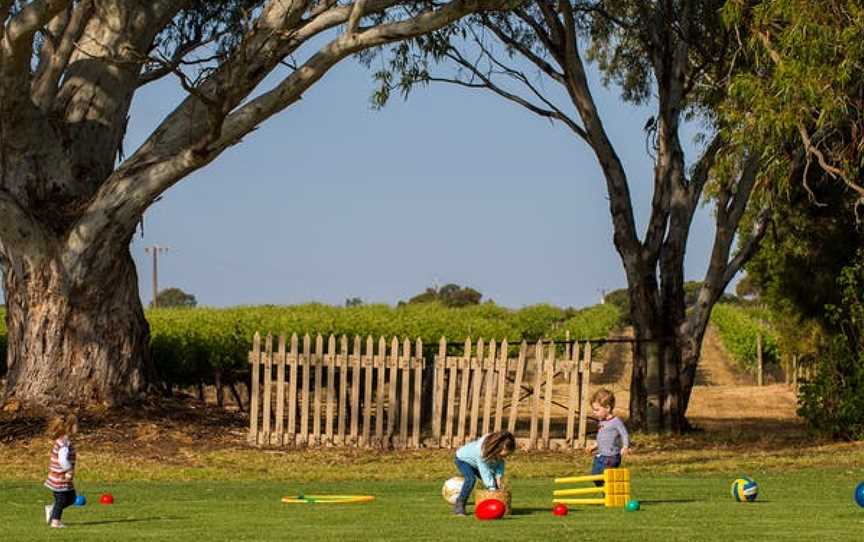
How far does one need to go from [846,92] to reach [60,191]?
1111cm

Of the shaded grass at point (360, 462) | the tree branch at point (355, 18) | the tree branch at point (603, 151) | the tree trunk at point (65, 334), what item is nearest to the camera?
the shaded grass at point (360, 462)

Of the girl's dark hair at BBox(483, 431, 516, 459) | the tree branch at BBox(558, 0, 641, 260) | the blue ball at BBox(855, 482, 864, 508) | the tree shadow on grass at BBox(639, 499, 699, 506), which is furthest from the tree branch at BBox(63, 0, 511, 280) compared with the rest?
the blue ball at BBox(855, 482, 864, 508)

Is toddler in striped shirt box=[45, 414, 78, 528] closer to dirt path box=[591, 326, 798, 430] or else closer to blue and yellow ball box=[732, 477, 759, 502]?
blue and yellow ball box=[732, 477, 759, 502]

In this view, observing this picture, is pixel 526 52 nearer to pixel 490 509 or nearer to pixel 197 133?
pixel 197 133

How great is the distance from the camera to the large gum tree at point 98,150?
2091cm

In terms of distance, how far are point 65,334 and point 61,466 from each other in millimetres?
10823

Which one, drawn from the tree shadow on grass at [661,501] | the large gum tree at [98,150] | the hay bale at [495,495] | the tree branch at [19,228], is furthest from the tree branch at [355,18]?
the hay bale at [495,495]

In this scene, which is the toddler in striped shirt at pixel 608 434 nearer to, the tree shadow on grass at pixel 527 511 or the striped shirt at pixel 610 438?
the striped shirt at pixel 610 438

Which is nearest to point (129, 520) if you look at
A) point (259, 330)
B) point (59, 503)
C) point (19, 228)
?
point (59, 503)

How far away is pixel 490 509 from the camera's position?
1247 cm

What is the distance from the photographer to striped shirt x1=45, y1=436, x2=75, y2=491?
1202cm

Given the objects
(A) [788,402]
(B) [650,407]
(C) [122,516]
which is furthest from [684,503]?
(A) [788,402]

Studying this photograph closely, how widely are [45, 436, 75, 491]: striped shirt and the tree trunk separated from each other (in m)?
10.5

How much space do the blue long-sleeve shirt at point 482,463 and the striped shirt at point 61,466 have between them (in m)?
3.03
